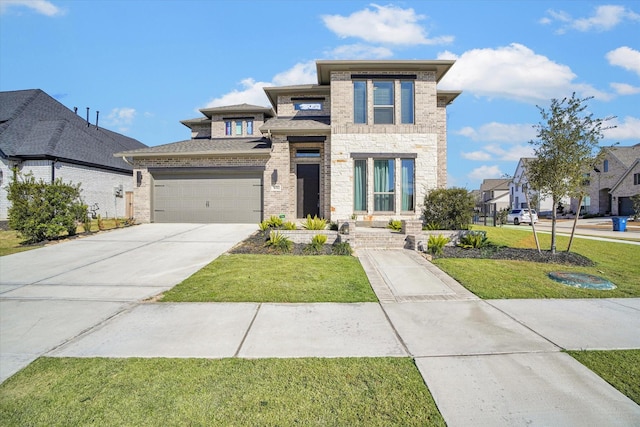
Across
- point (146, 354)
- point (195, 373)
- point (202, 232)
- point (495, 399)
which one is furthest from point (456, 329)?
point (202, 232)

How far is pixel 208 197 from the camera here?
49.1 feet

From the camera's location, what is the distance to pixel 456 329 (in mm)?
4270

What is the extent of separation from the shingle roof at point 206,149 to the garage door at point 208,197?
937mm

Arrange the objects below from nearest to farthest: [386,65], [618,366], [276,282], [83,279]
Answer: [618,366]
[276,282]
[83,279]
[386,65]

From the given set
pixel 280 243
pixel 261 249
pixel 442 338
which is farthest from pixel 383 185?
pixel 442 338

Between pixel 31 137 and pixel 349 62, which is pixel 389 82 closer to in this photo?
pixel 349 62

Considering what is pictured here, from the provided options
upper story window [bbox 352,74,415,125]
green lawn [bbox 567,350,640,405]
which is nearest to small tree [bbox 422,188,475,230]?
upper story window [bbox 352,74,415,125]

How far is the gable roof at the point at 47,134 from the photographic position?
18547 mm

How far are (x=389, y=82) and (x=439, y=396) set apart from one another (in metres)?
12.9

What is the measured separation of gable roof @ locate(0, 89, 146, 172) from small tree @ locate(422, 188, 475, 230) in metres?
20.7

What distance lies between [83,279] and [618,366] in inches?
350

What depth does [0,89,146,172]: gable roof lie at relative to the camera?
1855 centimetres

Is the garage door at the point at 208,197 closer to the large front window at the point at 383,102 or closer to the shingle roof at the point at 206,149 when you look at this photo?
the shingle roof at the point at 206,149

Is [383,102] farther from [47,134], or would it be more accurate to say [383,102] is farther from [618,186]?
[618,186]
